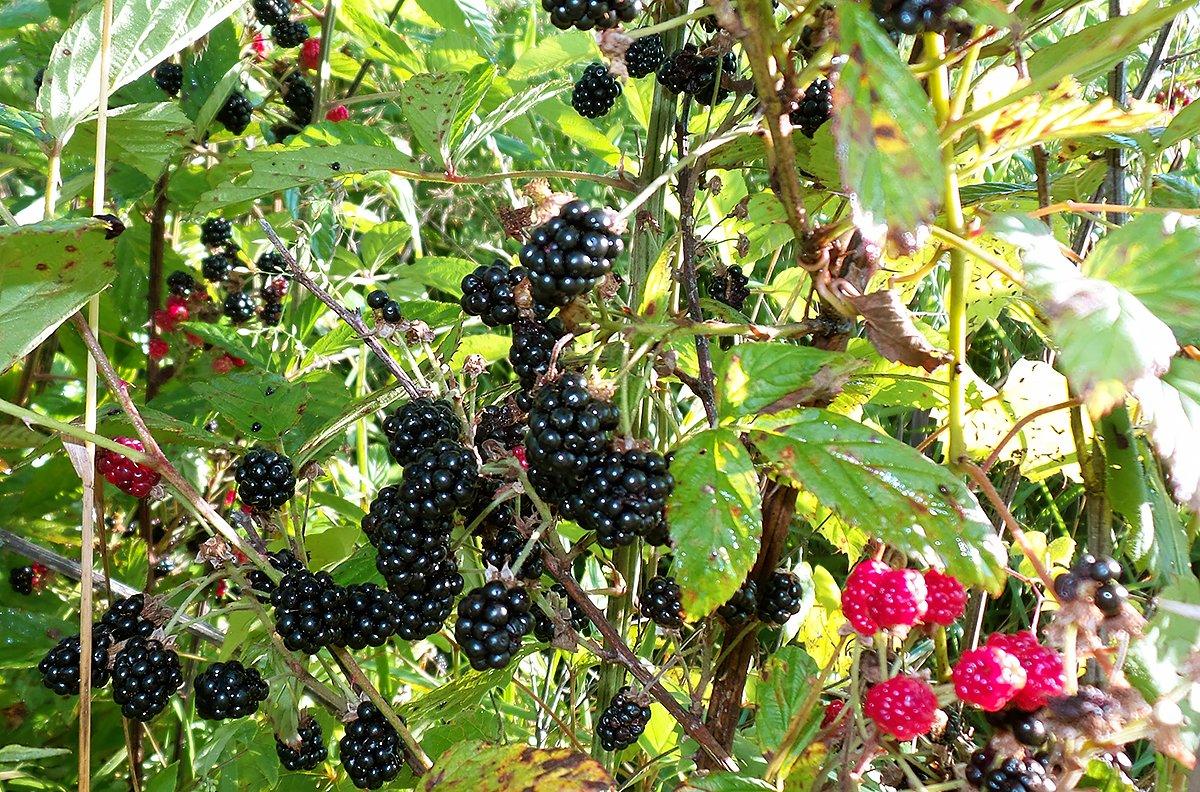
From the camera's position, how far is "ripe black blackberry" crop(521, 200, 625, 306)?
87cm

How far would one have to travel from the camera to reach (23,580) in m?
2.04

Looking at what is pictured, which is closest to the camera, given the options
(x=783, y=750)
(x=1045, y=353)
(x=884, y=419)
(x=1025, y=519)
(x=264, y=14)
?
(x=783, y=750)

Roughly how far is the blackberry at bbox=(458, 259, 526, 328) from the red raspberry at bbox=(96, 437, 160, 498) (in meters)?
0.53

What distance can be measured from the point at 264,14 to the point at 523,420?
1603 mm

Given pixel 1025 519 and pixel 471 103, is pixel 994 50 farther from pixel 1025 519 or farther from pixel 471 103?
pixel 1025 519

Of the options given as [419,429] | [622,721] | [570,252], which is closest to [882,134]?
[570,252]

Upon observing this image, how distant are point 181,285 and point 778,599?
168 cm

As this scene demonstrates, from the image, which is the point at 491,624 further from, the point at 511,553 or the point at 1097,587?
the point at 1097,587

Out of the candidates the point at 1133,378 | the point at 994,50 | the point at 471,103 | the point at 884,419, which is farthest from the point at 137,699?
the point at 884,419

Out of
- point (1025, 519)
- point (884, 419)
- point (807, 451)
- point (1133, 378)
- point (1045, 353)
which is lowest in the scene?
point (1025, 519)

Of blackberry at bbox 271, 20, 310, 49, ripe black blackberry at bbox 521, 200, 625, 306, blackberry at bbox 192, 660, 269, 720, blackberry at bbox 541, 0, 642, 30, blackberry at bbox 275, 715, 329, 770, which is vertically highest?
blackberry at bbox 271, 20, 310, 49

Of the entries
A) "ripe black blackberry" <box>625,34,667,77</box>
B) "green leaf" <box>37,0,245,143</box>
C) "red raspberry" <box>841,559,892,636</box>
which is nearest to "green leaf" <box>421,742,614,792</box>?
"red raspberry" <box>841,559,892,636</box>

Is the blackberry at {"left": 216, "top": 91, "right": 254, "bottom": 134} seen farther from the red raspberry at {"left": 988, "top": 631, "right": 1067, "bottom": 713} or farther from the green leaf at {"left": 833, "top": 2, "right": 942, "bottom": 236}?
the red raspberry at {"left": 988, "top": 631, "right": 1067, "bottom": 713}

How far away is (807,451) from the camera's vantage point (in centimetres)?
88
